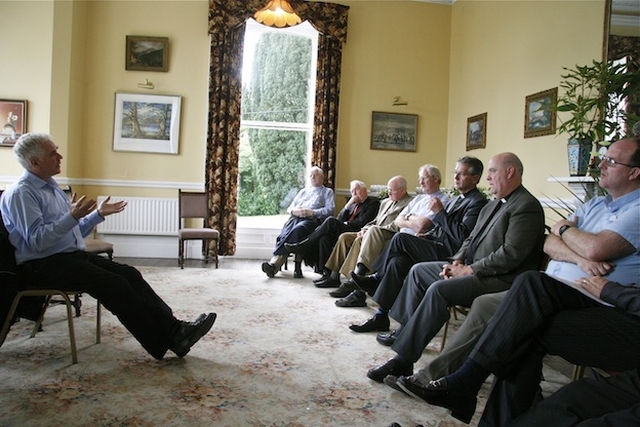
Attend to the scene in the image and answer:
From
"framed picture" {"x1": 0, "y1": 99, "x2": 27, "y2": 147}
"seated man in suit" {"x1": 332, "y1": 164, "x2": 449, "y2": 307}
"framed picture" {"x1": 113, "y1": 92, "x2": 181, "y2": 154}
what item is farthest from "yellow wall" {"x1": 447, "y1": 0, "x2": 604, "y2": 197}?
"framed picture" {"x1": 0, "y1": 99, "x2": 27, "y2": 147}

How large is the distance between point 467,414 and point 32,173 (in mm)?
2377

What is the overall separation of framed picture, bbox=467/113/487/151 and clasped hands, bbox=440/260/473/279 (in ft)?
10.4

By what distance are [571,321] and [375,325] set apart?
174cm

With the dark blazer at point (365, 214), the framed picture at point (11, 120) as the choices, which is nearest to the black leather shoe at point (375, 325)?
the dark blazer at point (365, 214)

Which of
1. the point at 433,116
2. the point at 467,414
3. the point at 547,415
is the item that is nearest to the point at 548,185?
the point at 433,116

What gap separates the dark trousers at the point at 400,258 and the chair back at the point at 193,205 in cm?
318

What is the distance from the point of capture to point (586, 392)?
148 cm

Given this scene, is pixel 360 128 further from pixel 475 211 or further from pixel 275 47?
pixel 475 211

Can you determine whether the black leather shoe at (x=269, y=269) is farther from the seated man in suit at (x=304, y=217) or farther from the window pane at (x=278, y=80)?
the window pane at (x=278, y=80)

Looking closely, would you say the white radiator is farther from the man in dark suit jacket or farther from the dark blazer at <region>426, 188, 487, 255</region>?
the man in dark suit jacket

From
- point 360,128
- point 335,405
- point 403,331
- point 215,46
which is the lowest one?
point 335,405

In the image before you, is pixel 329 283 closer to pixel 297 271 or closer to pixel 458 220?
pixel 297 271

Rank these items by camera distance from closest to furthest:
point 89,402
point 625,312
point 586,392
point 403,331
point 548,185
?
1. point 586,392
2. point 625,312
3. point 89,402
4. point 403,331
5. point 548,185

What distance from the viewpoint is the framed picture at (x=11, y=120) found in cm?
559
